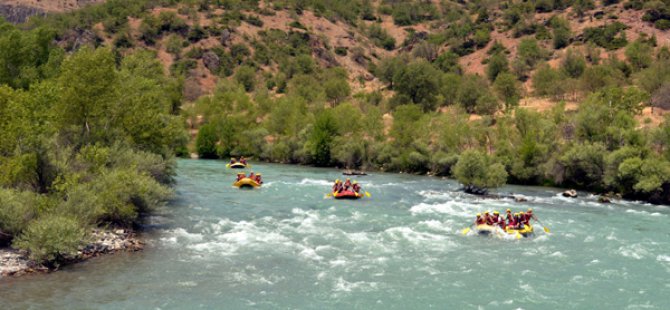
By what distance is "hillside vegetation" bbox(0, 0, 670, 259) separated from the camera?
2917 centimetres

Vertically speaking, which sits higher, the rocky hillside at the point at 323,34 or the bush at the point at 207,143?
the rocky hillside at the point at 323,34

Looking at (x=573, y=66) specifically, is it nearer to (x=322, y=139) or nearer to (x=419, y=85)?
(x=419, y=85)

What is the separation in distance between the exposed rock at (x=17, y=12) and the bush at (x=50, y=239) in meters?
183

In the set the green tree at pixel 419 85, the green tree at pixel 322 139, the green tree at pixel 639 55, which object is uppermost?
the green tree at pixel 639 55

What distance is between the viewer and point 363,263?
25.2m

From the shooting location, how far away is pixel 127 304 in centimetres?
1922

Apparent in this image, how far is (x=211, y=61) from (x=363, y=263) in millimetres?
124377

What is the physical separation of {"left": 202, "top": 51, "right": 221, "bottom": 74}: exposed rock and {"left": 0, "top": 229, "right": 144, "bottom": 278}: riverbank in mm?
116983

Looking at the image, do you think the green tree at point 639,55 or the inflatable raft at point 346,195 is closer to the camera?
the inflatable raft at point 346,195

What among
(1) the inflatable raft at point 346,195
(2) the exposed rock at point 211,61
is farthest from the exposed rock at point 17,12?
(1) the inflatable raft at point 346,195

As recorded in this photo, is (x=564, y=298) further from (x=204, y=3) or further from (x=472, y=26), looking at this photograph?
(x=204, y=3)

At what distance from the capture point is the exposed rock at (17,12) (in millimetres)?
179750

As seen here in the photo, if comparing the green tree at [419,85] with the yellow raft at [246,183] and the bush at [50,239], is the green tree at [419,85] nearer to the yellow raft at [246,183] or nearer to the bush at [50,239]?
the yellow raft at [246,183]

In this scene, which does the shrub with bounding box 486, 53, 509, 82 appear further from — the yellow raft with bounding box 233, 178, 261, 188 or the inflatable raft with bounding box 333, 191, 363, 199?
the inflatable raft with bounding box 333, 191, 363, 199
